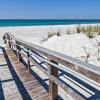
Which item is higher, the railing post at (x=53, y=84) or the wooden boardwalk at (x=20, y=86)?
the railing post at (x=53, y=84)

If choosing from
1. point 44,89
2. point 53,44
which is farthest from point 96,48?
point 44,89

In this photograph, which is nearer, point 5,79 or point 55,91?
point 55,91

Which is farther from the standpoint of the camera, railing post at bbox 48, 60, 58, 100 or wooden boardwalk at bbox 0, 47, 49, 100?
wooden boardwalk at bbox 0, 47, 49, 100

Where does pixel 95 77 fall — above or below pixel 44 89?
above

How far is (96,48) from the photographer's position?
8.52 m

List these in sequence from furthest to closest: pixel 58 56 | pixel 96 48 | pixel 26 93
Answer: pixel 96 48 → pixel 26 93 → pixel 58 56

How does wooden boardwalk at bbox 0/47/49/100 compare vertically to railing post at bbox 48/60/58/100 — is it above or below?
below

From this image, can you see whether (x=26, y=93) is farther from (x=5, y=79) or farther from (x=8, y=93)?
(x=5, y=79)

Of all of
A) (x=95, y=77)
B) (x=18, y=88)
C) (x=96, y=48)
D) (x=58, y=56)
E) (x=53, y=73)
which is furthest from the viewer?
(x=96, y=48)

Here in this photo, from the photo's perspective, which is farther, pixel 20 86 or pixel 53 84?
pixel 20 86

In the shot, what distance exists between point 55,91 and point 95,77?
4.94ft

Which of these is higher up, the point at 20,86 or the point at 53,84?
the point at 53,84

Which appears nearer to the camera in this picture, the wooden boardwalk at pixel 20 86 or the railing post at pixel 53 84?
the railing post at pixel 53 84

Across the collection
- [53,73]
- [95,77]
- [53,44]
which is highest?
[95,77]
